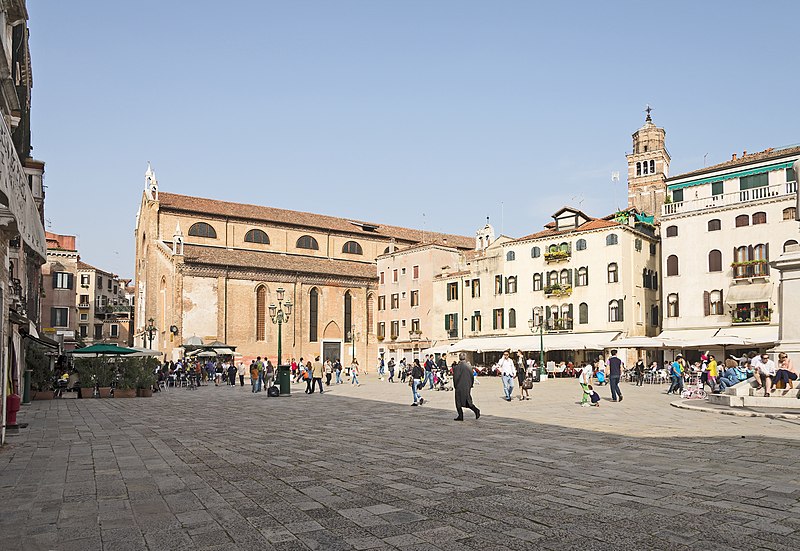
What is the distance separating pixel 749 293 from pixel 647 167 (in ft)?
136

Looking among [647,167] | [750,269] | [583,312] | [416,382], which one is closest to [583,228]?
[583,312]

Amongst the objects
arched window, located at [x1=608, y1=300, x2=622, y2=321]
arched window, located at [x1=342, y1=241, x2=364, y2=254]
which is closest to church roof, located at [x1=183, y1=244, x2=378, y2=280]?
arched window, located at [x1=342, y1=241, x2=364, y2=254]

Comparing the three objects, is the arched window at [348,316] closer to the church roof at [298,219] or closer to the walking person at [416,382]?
the church roof at [298,219]

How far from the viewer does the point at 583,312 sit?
44844 mm

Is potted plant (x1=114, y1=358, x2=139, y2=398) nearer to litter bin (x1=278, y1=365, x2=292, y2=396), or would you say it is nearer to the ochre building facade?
litter bin (x1=278, y1=365, x2=292, y2=396)

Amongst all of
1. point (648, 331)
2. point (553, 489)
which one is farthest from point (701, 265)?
point (553, 489)

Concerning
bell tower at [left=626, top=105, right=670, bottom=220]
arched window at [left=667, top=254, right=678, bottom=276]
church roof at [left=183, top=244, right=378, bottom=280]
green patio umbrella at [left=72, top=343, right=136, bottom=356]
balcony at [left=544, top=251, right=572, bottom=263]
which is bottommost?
green patio umbrella at [left=72, top=343, right=136, bottom=356]

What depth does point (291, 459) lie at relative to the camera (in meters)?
10.1

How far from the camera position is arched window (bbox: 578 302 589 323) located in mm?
44625

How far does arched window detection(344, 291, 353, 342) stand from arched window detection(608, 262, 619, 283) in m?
26.6

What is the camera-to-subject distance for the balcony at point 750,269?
37406 millimetres

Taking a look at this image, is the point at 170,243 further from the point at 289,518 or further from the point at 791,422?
the point at 289,518

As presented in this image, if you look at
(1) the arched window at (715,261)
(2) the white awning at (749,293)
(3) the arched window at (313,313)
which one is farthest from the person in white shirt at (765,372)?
(3) the arched window at (313,313)

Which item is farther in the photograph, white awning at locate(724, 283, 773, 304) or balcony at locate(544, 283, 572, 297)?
balcony at locate(544, 283, 572, 297)
